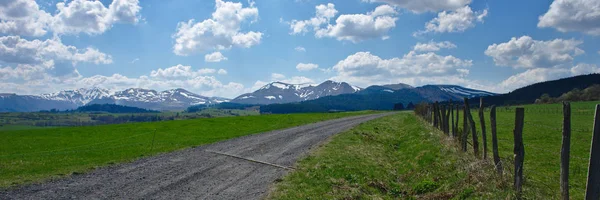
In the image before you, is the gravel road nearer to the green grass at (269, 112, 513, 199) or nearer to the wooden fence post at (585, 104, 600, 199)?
the green grass at (269, 112, 513, 199)

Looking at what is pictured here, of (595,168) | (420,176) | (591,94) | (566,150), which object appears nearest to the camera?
(595,168)

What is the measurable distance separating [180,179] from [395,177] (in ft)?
30.3

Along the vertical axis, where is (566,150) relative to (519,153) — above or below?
above

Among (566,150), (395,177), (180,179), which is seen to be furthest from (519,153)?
(180,179)

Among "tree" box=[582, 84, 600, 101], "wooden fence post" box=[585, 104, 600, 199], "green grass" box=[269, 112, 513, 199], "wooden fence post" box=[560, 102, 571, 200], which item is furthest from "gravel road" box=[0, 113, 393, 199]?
"tree" box=[582, 84, 600, 101]

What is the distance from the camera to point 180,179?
15617 millimetres

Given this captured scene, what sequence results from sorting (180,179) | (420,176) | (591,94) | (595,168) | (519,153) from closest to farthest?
(595,168) < (519,153) < (420,176) < (180,179) < (591,94)

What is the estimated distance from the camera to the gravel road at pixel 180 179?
13102 millimetres

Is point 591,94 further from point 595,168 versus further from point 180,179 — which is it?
point 180,179

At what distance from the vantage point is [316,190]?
13.2 m

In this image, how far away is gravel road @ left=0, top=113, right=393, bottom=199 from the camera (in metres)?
13.1

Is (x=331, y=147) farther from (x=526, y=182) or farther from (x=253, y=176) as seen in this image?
(x=526, y=182)

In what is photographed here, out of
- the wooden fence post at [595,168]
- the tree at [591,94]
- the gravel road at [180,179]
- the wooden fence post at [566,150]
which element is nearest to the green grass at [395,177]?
the gravel road at [180,179]

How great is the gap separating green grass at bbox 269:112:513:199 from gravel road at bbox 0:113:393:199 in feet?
4.36
